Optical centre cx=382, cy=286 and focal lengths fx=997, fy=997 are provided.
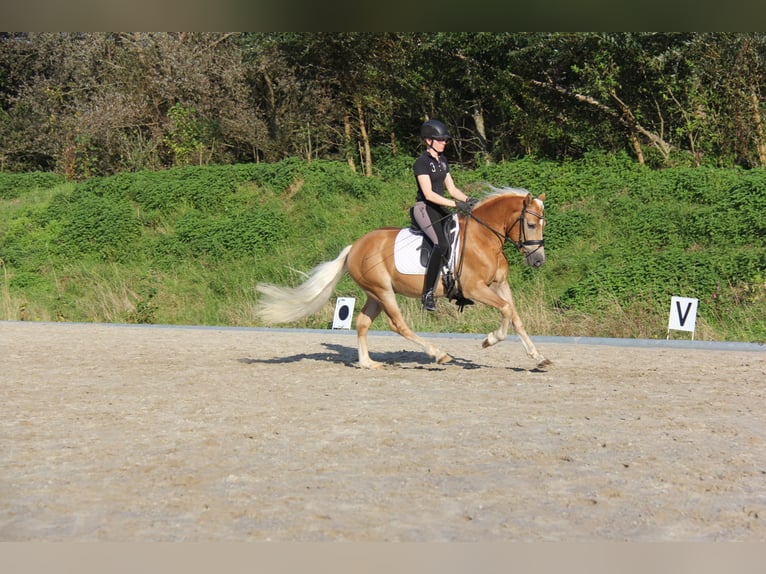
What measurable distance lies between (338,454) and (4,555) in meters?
2.89

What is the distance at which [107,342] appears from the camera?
16359 millimetres

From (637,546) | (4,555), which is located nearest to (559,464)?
(637,546)

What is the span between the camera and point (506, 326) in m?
11.4

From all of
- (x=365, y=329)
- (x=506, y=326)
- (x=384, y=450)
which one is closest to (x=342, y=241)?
(x=365, y=329)

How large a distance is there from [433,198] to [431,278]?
0.95 metres

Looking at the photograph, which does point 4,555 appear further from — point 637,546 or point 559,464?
point 559,464

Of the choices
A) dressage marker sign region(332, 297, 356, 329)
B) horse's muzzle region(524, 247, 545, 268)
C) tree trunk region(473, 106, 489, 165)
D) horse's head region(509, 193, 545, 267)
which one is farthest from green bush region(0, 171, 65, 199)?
horse's muzzle region(524, 247, 545, 268)

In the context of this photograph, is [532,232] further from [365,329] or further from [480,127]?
[480,127]

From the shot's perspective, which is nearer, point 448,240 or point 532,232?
point 532,232

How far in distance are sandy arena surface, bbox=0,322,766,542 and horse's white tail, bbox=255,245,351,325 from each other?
2.28 feet

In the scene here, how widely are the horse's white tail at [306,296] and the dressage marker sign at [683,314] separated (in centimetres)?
569

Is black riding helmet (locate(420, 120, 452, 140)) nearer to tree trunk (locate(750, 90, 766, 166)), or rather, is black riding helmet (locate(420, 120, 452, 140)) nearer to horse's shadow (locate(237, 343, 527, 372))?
horse's shadow (locate(237, 343, 527, 372))

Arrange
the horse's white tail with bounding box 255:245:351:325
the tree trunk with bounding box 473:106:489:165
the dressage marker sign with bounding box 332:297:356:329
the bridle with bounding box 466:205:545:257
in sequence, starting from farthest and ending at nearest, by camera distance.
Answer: the tree trunk with bounding box 473:106:489:165, the dressage marker sign with bounding box 332:297:356:329, the horse's white tail with bounding box 255:245:351:325, the bridle with bounding box 466:205:545:257

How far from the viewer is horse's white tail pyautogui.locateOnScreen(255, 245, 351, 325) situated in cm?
1259
